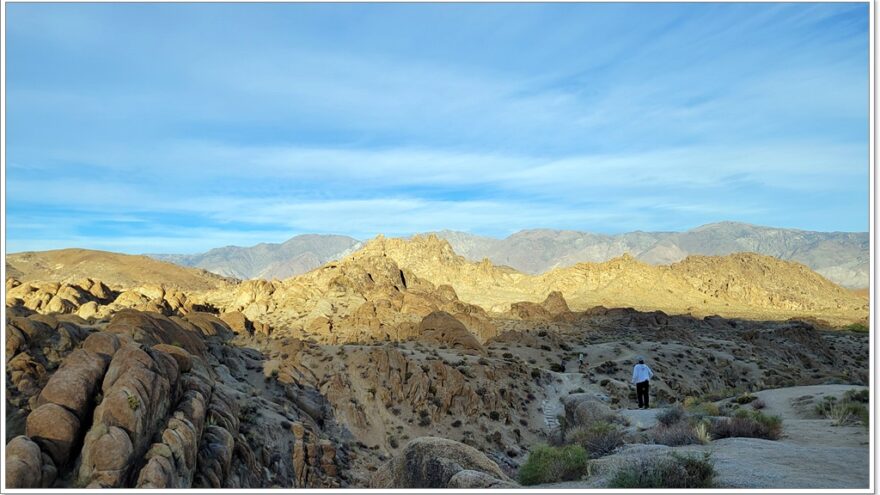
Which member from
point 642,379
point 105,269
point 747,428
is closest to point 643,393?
point 642,379

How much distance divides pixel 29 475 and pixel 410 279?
73276 mm

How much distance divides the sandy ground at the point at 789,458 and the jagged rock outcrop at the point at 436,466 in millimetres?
1599

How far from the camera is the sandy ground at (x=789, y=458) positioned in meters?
10.4

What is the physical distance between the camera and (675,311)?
105 m

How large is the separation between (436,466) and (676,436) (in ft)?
23.5

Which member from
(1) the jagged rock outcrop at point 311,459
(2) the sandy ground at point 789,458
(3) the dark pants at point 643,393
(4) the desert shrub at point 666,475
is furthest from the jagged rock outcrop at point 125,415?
(3) the dark pants at point 643,393

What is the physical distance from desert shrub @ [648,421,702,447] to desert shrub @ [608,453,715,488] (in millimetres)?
4833

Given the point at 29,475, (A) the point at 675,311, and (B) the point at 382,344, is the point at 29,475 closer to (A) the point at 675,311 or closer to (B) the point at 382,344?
(B) the point at 382,344

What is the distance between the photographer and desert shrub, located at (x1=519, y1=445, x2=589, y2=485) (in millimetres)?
12562

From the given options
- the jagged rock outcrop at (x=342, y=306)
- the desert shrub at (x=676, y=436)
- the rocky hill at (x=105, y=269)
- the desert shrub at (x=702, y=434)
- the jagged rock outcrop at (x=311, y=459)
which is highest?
the rocky hill at (x=105, y=269)

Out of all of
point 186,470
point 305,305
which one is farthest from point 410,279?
point 186,470

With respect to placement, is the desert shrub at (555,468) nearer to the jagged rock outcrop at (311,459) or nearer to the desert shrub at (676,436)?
the desert shrub at (676,436)

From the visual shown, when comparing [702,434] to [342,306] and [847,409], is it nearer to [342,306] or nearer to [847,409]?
[847,409]

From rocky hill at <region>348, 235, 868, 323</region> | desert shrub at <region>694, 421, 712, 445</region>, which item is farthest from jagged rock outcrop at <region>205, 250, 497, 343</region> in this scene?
rocky hill at <region>348, 235, 868, 323</region>
